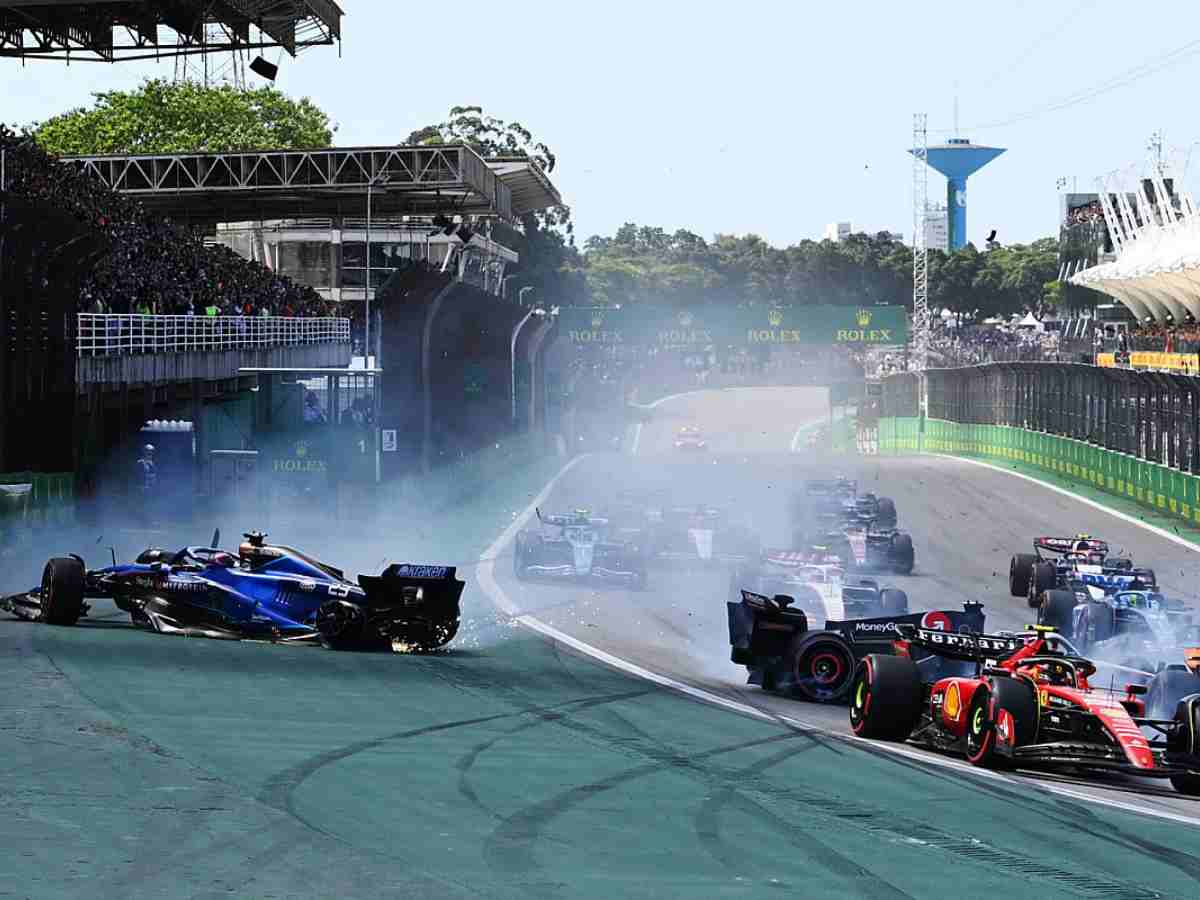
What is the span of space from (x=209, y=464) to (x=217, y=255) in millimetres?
18375

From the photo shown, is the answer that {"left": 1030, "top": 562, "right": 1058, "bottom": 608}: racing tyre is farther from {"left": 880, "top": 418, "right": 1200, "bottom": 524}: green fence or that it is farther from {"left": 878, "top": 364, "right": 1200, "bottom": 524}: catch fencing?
{"left": 880, "top": 418, "right": 1200, "bottom": 524}: green fence

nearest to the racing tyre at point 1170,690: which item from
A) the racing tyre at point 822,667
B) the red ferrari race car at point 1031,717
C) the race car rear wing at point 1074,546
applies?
the red ferrari race car at point 1031,717

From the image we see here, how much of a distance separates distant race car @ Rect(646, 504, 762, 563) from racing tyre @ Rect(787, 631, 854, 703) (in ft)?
37.5

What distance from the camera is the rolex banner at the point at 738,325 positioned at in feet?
258

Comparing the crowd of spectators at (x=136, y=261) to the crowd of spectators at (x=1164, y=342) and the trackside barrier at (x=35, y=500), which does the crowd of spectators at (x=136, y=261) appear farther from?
the crowd of spectators at (x=1164, y=342)

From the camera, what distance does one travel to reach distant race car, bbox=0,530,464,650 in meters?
17.6

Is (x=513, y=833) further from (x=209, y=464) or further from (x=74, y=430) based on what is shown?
(x=209, y=464)

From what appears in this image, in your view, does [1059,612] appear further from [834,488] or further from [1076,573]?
[834,488]

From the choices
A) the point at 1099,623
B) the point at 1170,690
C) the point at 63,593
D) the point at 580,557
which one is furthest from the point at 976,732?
the point at 580,557

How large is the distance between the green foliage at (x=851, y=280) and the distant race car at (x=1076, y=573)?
324ft

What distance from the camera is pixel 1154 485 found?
1796 inches

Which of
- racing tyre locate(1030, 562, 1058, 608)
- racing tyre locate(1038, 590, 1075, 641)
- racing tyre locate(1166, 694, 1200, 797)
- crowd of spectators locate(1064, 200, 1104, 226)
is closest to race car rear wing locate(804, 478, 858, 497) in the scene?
racing tyre locate(1030, 562, 1058, 608)

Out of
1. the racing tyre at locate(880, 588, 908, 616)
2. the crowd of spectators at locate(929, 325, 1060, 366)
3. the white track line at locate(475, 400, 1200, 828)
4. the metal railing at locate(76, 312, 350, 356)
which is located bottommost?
the white track line at locate(475, 400, 1200, 828)

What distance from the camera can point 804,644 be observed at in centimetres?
1717
